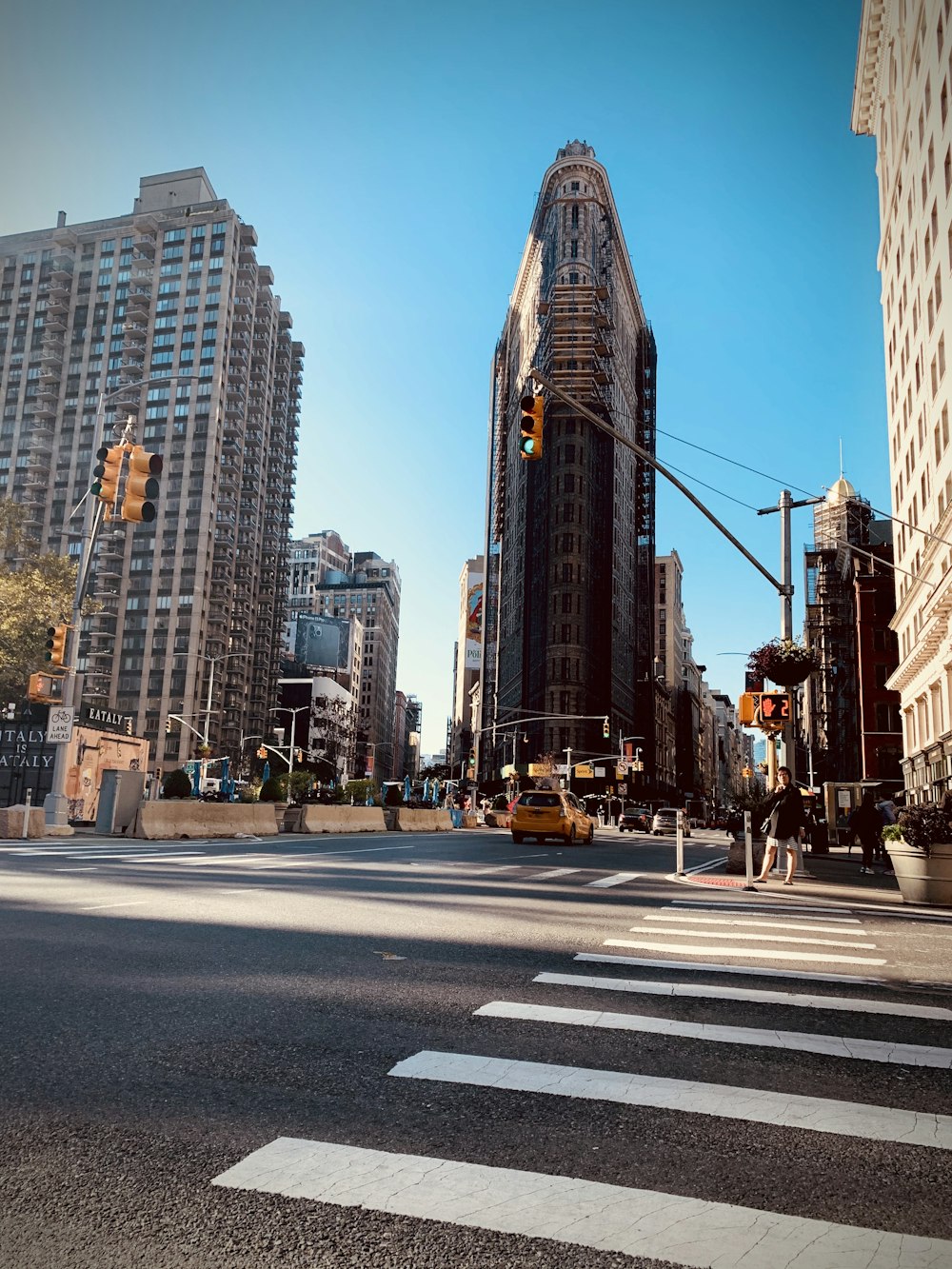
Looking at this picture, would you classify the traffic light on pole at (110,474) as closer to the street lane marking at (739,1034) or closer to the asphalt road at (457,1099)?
the asphalt road at (457,1099)

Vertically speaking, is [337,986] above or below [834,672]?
below

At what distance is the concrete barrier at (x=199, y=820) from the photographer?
984 inches

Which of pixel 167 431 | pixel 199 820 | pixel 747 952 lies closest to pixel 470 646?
pixel 167 431

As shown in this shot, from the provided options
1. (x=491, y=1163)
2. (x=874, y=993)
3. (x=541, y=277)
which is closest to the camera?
(x=491, y=1163)

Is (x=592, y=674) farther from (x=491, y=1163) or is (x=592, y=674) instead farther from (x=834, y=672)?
(x=491, y=1163)

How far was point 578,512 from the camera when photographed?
100875 millimetres

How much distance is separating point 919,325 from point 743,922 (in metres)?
38.7

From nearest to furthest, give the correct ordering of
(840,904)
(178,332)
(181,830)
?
1. (840,904)
2. (181,830)
3. (178,332)

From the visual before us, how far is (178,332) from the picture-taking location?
13025 cm

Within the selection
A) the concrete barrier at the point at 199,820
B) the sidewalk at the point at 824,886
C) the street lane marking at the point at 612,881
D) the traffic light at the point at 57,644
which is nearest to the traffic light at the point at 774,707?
the sidewalk at the point at 824,886

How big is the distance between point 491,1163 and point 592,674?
97.3m

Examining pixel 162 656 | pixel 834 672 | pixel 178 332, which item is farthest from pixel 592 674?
pixel 178 332

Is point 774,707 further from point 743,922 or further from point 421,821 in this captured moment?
point 421,821

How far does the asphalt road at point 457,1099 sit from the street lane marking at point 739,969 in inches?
2.0
